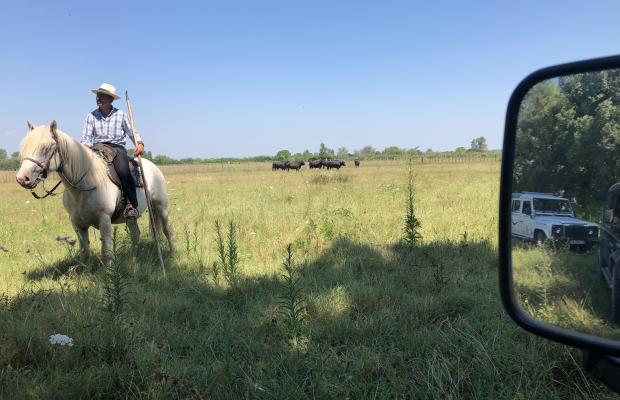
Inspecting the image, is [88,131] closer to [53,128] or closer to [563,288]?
[53,128]

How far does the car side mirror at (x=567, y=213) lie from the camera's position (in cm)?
80

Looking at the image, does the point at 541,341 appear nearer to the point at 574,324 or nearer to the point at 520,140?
the point at 574,324

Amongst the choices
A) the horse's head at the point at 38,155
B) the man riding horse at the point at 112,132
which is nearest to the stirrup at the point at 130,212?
the man riding horse at the point at 112,132

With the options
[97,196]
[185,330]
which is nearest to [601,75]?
[185,330]

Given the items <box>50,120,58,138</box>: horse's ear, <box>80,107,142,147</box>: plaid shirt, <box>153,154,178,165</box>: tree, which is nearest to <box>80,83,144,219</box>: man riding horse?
<box>80,107,142,147</box>: plaid shirt

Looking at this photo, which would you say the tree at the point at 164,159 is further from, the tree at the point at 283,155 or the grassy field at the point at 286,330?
the grassy field at the point at 286,330

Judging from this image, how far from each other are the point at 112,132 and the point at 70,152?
109 cm

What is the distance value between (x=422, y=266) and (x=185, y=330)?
2.89 metres

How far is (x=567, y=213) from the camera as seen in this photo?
88cm

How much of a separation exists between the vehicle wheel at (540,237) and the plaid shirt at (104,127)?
564 centimetres

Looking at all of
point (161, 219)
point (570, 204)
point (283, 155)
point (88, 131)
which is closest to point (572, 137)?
point (570, 204)

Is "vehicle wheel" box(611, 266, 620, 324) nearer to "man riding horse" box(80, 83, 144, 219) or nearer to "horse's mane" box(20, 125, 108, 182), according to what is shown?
"horse's mane" box(20, 125, 108, 182)

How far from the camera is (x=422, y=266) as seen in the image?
13.8 ft

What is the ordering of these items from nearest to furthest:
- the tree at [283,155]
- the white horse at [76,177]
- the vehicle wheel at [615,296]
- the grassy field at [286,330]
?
the vehicle wheel at [615,296]
the grassy field at [286,330]
the white horse at [76,177]
the tree at [283,155]
